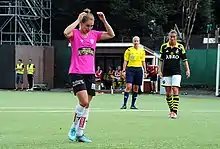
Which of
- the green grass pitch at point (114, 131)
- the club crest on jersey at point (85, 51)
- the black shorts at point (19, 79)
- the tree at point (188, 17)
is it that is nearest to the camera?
the green grass pitch at point (114, 131)

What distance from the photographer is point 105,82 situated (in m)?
34.0

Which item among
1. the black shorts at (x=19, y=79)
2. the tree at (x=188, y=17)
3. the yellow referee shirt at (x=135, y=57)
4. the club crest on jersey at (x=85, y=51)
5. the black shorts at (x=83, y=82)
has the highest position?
the tree at (x=188, y=17)

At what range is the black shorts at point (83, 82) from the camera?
28.0 ft

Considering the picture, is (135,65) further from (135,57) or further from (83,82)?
(83,82)

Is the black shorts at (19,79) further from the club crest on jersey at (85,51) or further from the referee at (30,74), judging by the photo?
the club crest on jersey at (85,51)

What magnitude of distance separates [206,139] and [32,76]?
26.8 m

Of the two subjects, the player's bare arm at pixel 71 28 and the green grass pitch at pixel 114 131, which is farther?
the player's bare arm at pixel 71 28

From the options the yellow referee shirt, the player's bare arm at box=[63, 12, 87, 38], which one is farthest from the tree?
the player's bare arm at box=[63, 12, 87, 38]

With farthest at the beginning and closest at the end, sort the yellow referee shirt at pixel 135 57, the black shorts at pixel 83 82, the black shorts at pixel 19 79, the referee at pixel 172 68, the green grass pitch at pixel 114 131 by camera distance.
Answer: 1. the black shorts at pixel 19 79
2. the yellow referee shirt at pixel 135 57
3. the referee at pixel 172 68
4. the black shorts at pixel 83 82
5. the green grass pitch at pixel 114 131

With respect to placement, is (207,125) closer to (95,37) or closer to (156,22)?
(95,37)

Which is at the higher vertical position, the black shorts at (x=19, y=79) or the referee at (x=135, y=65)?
the referee at (x=135, y=65)

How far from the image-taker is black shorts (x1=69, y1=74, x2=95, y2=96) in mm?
8539

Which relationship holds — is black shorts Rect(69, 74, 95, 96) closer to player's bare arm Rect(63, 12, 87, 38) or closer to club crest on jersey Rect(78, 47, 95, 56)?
club crest on jersey Rect(78, 47, 95, 56)

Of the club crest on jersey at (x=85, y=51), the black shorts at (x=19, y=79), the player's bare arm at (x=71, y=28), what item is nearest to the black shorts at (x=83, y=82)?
the club crest on jersey at (x=85, y=51)
